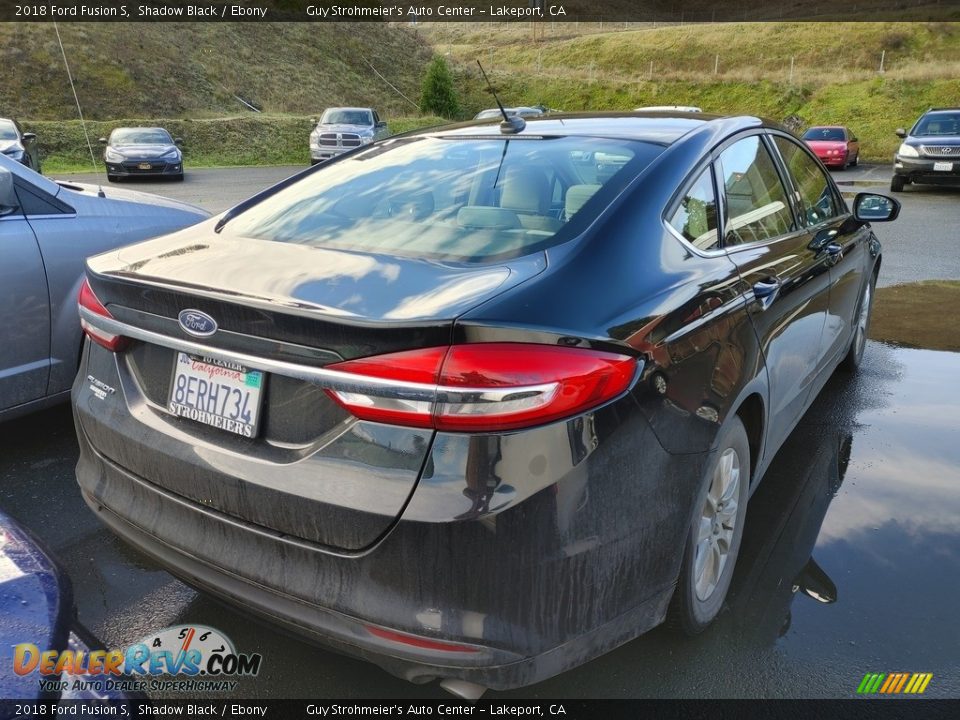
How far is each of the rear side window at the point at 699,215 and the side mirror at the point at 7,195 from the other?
10.0 feet

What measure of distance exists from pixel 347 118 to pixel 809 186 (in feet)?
75.4

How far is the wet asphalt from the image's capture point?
2.32 m

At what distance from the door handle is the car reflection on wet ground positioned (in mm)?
985

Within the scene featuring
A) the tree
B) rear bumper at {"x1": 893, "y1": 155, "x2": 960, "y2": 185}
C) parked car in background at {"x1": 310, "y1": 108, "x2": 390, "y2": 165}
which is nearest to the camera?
rear bumper at {"x1": 893, "y1": 155, "x2": 960, "y2": 185}

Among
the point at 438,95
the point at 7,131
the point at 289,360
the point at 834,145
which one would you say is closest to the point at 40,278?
the point at 289,360

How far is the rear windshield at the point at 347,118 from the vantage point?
2481 centimetres

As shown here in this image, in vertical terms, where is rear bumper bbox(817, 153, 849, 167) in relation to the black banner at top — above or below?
below

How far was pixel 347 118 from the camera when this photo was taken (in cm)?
2494

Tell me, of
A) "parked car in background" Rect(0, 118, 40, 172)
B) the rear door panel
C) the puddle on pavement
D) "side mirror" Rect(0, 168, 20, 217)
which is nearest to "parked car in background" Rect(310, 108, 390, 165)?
"parked car in background" Rect(0, 118, 40, 172)

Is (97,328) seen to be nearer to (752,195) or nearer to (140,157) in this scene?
(752,195)

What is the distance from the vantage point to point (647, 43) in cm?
5728

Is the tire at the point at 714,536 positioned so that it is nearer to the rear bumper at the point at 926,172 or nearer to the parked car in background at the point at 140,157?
the rear bumper at the point at 926,172

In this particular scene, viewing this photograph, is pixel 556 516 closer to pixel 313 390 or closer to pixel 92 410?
pixel 313 390

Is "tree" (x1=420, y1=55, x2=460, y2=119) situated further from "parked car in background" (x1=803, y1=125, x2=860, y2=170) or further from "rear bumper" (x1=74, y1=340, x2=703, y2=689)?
"rear bumper" (x1=74, y1=340, x2=703, y2=689)
